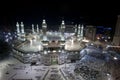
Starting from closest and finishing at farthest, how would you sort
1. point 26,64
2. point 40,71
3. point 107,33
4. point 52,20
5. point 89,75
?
point 89,75 < point 40,71 < point 26,64 < point 107,33 < point 52,20

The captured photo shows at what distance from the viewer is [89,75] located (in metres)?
Answer: 23.2

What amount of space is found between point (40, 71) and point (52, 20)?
4051 centimetres

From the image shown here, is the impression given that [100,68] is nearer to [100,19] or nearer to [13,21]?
[100,19]

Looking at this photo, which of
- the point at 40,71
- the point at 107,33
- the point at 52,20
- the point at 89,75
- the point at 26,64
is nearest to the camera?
the point at 89,75

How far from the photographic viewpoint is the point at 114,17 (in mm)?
63312

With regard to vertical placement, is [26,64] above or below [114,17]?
below

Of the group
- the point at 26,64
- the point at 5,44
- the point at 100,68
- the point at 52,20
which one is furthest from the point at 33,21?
the point at 100,68

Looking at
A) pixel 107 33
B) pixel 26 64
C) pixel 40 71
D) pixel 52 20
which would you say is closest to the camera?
pixel 40 71

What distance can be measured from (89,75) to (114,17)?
4838 cm

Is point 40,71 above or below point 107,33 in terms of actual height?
below

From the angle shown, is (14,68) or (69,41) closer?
(14,68)

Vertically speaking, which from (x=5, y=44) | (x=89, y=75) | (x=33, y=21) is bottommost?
(x=89, y=75)

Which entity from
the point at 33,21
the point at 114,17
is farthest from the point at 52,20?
the point at 114,17

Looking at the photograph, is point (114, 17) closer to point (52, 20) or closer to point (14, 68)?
point (52, 20)
